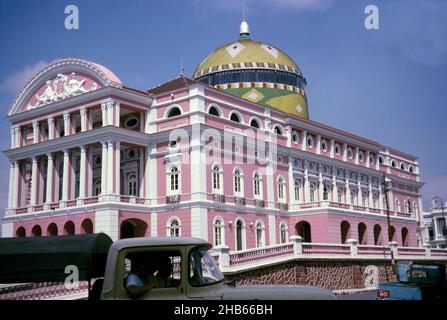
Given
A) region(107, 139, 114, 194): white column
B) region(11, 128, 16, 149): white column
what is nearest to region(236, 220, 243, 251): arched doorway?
region(107, 139, 114, 194): white column

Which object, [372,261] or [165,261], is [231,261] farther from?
[165,261]

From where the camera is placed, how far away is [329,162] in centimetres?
3944

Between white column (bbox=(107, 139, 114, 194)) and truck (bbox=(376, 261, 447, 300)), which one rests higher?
white column (bbox=(107, 139, 114, 194))

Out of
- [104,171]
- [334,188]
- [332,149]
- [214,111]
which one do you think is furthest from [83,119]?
[332,149]

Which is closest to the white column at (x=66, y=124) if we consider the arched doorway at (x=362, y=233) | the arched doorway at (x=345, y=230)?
the arched doorway at (x=345, y=230)

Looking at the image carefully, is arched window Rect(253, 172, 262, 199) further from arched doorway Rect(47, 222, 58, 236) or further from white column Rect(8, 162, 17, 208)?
white column Rect(8, 162, 17, 208)

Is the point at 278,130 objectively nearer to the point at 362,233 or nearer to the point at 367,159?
the point at 362,233

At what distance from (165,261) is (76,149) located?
27.7 meters

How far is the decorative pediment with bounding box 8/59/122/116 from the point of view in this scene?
30094 millimetres

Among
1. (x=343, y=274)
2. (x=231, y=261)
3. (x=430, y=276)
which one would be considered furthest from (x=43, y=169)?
(x=430, y=276)

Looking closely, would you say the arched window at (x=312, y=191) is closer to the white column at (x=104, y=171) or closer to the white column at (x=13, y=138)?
the white column at (x=104, y=171)

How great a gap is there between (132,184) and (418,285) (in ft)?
76.5

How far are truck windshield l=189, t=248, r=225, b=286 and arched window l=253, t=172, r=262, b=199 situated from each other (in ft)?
89.7

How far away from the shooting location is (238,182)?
31562 mm
